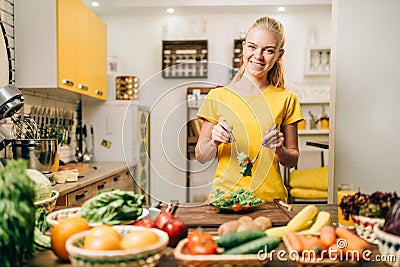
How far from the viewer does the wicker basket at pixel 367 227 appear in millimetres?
1174

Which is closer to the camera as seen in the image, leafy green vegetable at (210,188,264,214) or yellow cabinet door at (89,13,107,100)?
leafy green vegetable at (210,188,264,214)

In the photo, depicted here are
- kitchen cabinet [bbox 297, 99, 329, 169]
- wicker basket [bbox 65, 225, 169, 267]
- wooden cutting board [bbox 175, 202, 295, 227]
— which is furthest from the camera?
kitchen cabinet [bbox 297, 99, 329, 169]

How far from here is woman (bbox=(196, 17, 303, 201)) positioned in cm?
170

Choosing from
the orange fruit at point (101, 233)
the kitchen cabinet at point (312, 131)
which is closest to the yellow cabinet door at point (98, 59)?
the kitchen cabinet at point (312, 131)

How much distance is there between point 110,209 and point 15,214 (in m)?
0.27

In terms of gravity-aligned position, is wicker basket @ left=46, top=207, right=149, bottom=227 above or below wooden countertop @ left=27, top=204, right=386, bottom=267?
above

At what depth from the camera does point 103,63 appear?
4.39 metres

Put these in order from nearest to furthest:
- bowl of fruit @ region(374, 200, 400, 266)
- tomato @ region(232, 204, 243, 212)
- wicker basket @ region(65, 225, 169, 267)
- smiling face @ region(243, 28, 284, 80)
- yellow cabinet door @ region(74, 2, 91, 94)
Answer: wicker basket @ region(65, 225, 169, 267) < bowl of fruit @ region(374, 200, 400, 266) < tomato @ region(232, 204, 243, 212) < smiling face @ region(243, 28, 284, 80) < yellow cabinet door @ region(74, 2, 91, 94)

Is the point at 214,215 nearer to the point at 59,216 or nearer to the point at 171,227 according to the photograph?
the point at 171,227

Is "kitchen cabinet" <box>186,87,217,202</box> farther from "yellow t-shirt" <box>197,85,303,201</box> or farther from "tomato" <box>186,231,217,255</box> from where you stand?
"tomato" <box>186,231,217,255</box>

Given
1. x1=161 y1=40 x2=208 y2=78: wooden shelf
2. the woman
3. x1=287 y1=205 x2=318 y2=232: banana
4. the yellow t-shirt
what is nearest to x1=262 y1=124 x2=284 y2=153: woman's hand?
the woman

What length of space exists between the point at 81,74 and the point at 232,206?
99.7 inches

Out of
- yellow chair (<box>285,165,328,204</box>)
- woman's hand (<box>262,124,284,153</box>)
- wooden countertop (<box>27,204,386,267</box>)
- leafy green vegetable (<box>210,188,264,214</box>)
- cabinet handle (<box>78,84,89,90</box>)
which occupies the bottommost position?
yellow chair (<box>285,165,328,204</box>)

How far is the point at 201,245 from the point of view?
975 mm
